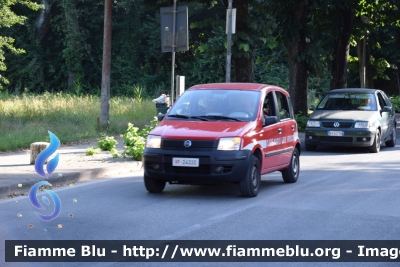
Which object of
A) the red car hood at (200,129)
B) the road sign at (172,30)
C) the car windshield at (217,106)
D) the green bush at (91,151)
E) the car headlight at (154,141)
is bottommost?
the green bush at (91,151)

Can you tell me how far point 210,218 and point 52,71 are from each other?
1979 inches

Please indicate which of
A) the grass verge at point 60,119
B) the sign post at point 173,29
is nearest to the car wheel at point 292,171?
the sign post at point 173,29

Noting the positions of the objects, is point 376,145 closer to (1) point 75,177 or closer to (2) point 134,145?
(2) point 134,145

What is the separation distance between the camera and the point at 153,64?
65.0 metres

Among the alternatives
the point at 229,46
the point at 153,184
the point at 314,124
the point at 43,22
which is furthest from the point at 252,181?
the point at 43,22

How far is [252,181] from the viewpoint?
37.8 ft

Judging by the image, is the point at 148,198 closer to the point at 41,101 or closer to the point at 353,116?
the point at 353,116

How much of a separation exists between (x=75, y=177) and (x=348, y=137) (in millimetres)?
8861

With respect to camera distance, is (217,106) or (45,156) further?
(217,106)

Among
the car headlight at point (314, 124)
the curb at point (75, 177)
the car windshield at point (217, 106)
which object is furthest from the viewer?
the car headlight at point (314, 124)

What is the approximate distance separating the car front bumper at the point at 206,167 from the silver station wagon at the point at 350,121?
9.14 m

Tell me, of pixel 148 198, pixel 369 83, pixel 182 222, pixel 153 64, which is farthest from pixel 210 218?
pixel 153 64

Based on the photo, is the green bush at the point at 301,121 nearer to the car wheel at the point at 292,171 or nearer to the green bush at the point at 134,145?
the green bush at the point at 134,145

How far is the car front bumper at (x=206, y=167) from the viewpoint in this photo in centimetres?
1111
